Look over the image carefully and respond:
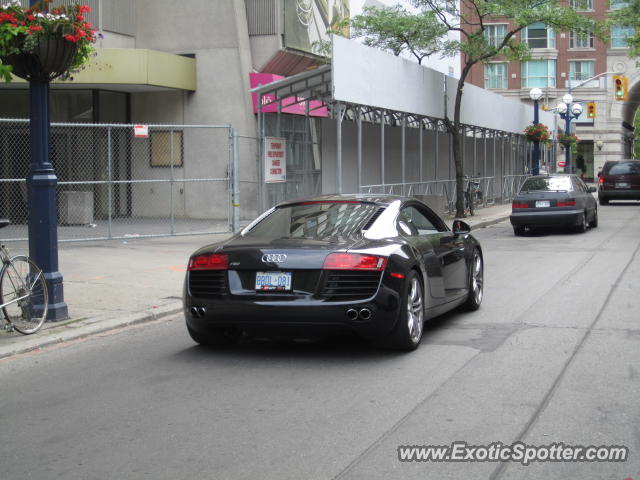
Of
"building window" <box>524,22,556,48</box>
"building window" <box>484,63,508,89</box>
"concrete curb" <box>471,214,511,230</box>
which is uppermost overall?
"building window" <box>524,22,556,48</box>

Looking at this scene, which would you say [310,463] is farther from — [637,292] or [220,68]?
[220,68]

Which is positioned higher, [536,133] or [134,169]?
[536,133]

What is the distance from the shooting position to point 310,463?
15.7ft

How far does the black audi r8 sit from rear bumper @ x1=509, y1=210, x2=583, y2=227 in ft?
43.4

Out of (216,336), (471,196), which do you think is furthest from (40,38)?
(471,196)

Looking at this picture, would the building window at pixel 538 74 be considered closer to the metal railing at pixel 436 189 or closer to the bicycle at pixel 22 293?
the metal railing at pixel 436 189

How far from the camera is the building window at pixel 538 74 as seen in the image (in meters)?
77.7

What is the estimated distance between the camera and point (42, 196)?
919 cm

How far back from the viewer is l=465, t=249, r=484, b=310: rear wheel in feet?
32.1

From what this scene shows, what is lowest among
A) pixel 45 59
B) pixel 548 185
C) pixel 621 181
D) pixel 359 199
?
pixel 359 199

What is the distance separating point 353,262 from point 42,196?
382cm

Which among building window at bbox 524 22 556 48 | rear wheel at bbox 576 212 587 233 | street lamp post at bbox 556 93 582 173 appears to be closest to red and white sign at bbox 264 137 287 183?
rear wheel at bbox 576 212 587 233

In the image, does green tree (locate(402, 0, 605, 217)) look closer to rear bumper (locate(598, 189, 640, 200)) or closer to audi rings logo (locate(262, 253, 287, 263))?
rear bumper (locate(598, 189, 640, 200))

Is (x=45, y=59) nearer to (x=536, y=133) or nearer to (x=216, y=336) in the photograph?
(x=216, y=336)
